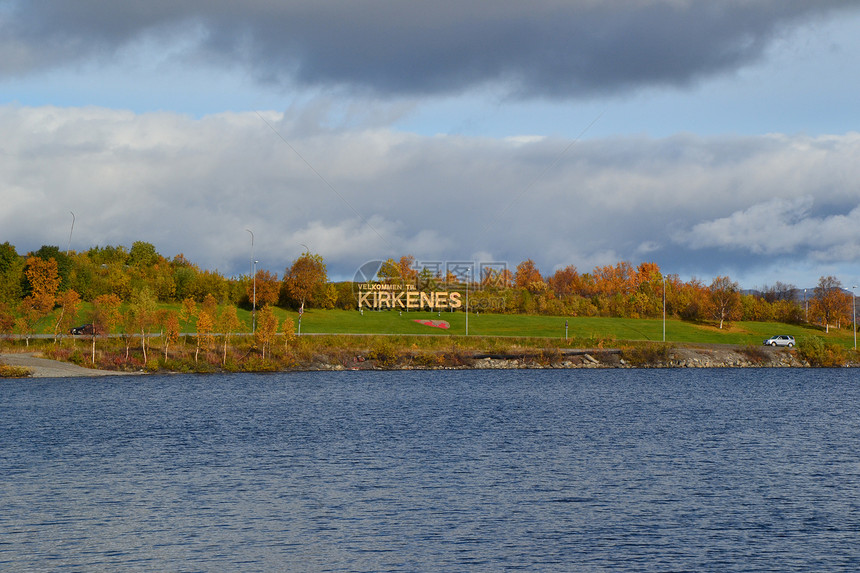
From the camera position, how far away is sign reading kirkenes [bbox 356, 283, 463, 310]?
13725 centimetres

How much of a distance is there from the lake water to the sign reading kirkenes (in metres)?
74.9

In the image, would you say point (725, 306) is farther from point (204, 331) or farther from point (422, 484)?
point (422, 484)

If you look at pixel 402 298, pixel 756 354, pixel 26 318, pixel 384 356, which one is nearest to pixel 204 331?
pixel 26 318

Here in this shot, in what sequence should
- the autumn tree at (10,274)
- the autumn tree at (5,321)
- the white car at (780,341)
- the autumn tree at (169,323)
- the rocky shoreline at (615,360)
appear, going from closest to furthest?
the autumn tree at (169,323), the autumn tree at (5,321), the rocky shoreline at (615,360), the autumn tree at (10,274), the white car at (780,341)

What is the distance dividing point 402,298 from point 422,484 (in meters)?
108

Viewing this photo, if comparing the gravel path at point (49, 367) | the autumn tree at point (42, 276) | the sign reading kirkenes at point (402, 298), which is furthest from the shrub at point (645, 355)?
the autumn tree at point (42, 276)

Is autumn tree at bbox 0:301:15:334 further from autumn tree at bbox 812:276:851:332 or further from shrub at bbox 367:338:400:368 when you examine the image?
autumn tree at bbox 812:276:851:332

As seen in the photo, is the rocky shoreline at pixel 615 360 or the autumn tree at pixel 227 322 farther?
the rocky shoreline at pixel 615 360

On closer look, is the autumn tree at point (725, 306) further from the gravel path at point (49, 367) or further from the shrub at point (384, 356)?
the gravel path at point (49, 367)

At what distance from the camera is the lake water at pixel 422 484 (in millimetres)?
22281

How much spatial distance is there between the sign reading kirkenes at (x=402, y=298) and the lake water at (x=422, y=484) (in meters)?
74.9

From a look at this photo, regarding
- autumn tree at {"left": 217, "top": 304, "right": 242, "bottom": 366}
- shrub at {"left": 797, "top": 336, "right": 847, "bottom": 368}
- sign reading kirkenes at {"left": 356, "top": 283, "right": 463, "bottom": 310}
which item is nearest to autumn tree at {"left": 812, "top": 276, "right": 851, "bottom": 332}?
shrub at {"left": 797, "top": 336, "right": 847, "bottom": 368}

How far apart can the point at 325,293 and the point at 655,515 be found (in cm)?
11256

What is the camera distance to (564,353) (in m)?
99.3
